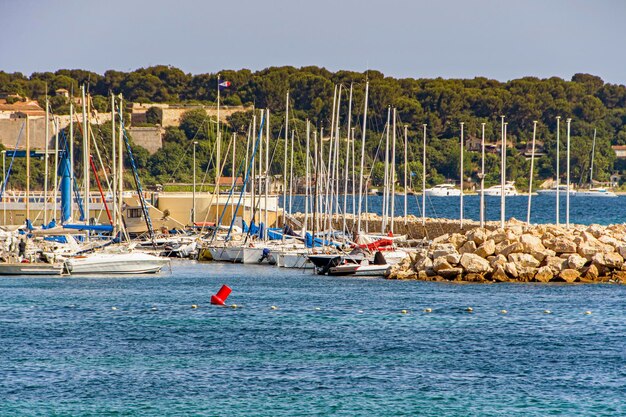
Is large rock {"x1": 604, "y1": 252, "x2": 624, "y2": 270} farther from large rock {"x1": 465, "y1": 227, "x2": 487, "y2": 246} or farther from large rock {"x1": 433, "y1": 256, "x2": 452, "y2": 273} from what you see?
large rock {"x1": 433, "y1": 256, "x2": 452, "y2": 273}

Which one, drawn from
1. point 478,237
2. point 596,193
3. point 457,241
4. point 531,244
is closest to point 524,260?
point 531,244

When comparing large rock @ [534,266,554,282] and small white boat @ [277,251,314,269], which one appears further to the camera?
small white boat @ [277,251,314,269]

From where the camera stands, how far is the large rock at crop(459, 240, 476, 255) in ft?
133

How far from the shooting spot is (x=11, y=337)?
2734 centimetres

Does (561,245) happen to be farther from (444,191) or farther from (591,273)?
(444,191)

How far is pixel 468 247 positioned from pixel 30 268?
15.7 m

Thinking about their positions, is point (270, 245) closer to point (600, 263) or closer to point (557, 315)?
point (600, 263)

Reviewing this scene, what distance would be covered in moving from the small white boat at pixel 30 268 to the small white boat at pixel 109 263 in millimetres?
451

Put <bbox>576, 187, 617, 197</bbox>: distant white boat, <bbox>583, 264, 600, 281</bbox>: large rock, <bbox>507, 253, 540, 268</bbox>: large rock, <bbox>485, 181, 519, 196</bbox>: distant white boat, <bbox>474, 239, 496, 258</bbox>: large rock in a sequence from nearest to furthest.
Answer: <bbox>583, 264, 600, 281</bbox>: large rock → <bbox>507, 253, 540, 268</bbox>: large rock → <bbox>474, 239, 496, 258</bbox>: large rock → <bbox>485, 181, 519, 196</bbox>: distant white boat → <bbox>576, 187, 617, 197</bbox>: distant white boat

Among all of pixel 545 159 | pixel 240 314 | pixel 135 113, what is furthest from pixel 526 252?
pixel 135 113

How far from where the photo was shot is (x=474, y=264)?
38.9 metres

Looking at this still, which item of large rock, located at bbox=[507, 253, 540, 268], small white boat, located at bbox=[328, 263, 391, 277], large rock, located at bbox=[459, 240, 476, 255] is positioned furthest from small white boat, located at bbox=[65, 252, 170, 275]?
large rock, located at bbox=[507, 253, 540, 268]

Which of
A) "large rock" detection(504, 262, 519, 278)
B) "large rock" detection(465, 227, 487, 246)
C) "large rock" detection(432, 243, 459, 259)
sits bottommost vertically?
"large rock" detection(504, 262, 519, 278)

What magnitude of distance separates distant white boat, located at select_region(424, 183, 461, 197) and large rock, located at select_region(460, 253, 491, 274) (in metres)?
111
